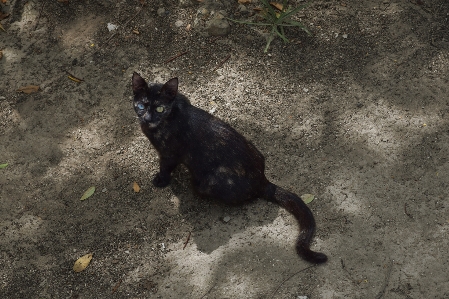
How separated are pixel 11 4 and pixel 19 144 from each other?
212 centimetres

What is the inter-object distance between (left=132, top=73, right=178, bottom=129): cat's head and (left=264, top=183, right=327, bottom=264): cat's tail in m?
1.15

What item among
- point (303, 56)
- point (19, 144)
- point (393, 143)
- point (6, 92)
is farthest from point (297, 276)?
point (6, 92)

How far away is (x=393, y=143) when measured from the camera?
201 inches

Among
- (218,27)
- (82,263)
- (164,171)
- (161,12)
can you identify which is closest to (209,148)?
(164,171)

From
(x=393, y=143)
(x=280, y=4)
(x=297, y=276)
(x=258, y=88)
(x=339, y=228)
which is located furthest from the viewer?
(x=280, y=4)

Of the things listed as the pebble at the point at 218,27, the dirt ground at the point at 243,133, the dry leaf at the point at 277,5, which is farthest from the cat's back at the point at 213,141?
the dry leaf at the point at 277,5

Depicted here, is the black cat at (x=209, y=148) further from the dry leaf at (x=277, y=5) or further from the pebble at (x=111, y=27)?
the dry leaf at (x=277, y=5)

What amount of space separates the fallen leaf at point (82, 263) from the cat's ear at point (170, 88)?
157cm

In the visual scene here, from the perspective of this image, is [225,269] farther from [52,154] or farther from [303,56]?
[303,56]

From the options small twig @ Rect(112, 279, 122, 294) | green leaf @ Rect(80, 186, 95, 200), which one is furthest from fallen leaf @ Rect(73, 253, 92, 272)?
green leaf @ Rect(80, 186, 95, 200)

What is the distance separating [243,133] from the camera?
209 inches

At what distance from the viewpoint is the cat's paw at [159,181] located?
498 centimetres

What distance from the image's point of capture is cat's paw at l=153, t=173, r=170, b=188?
4.98 m

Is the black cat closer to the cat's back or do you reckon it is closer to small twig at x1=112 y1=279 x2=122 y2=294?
the cat's back
